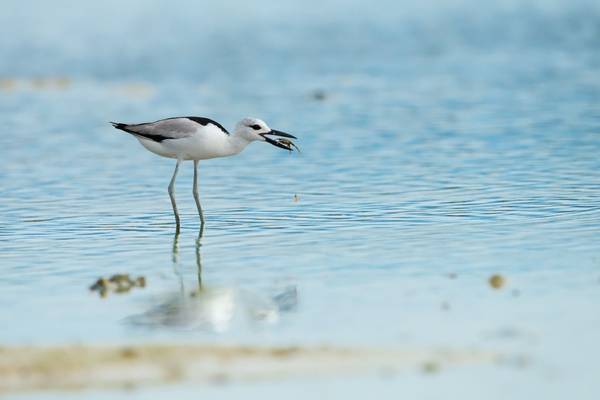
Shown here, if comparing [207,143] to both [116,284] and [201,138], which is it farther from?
[116,284]

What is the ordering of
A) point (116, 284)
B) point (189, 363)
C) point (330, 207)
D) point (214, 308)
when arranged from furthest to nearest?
point (330, 207)
point (116, 284)
point (214, 308)
point (189, 363)

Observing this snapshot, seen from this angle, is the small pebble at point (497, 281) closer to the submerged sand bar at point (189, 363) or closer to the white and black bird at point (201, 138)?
the submerged sand bar at point (189, 363)

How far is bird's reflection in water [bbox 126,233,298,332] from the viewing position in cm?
1152

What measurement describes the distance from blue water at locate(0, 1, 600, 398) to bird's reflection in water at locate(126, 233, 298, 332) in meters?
0.04

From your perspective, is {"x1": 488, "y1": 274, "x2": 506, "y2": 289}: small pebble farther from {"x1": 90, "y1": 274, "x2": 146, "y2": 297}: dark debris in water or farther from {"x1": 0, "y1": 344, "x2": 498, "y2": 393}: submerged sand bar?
{"x1": 90, "y1": 274, "x2": 146, "y2": 297}: dark debris in water

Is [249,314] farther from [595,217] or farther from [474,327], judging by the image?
[595,217]

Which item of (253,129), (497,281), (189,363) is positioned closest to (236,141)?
(253,129)

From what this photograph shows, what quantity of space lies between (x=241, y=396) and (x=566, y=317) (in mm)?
3323

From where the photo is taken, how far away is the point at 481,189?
18.6 m

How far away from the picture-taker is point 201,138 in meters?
16.9

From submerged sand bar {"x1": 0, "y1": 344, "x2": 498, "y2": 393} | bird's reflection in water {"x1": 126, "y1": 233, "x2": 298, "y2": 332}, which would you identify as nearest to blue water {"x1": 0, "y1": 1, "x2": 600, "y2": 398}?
bird's reflection in water {"x1": 126, "y1": 233, "x2": 298, "y2": 332}

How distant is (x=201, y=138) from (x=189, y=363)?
7.16 meters

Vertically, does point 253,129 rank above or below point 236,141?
above

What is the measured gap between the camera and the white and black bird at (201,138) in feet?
55.1
